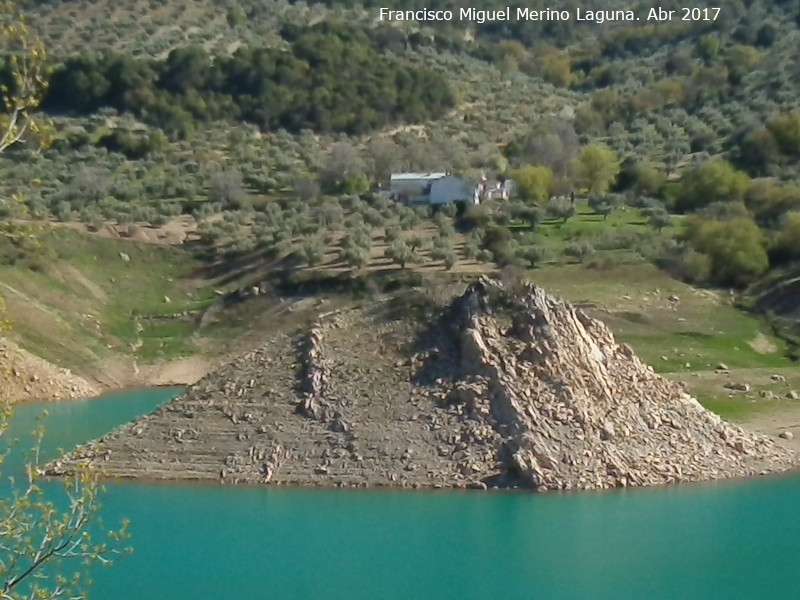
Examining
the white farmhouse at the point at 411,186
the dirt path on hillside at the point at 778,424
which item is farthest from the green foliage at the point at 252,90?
the dirt path on hillside at the point at 778,424

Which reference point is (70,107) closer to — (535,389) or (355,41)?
(355,41)

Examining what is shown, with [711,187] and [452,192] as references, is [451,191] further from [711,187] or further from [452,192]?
[711,187]

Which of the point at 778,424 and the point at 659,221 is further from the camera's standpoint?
the point at 659,221

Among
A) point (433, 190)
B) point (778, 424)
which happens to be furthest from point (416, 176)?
point (778, 424)

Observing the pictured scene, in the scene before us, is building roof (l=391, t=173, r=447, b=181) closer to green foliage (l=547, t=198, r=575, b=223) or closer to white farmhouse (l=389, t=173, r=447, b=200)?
white farmhouse (l=389, t=173, r=447, b=200)

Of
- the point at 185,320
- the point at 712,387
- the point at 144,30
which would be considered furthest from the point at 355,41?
the point at 712,387

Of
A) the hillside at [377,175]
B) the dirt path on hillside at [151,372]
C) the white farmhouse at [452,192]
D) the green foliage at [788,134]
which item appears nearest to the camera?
the dirt path on hillside at [151,372]

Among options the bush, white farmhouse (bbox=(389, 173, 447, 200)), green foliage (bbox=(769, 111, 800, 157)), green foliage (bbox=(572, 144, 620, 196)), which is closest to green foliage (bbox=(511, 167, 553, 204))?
green foliage (bbox=(572, 144, 620, 196))

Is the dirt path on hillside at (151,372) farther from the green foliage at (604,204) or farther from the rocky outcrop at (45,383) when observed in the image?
the green foliage at (604,204)
